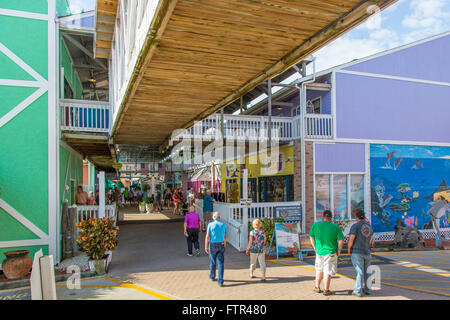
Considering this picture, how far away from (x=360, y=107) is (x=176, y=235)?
9957mm

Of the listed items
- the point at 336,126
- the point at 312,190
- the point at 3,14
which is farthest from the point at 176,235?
the point at 3,14

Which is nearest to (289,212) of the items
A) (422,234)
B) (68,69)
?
(422,234)

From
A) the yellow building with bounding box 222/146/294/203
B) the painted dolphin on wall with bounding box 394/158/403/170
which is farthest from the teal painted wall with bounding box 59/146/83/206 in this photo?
the painted dolphin on wall with bounding box 394/158/403/170

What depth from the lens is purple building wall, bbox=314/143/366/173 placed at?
14070 mm

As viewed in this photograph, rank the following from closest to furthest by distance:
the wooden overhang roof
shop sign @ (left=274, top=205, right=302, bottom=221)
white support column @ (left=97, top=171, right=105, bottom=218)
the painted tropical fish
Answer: the wooden overhang roof → white support column @ (left=97, top=171, right=105, bottom=218) → shop sign @ (left=274, top=205, right=302, bottom=221) → the painted tropical fish

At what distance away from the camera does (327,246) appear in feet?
20.9

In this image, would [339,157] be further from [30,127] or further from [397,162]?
[30,127]

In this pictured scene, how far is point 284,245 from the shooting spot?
9.84 meters

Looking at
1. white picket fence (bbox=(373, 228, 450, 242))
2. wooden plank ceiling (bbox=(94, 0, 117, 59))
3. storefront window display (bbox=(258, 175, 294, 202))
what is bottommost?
white picket fence (bbox=(373, 228, 450, 242))

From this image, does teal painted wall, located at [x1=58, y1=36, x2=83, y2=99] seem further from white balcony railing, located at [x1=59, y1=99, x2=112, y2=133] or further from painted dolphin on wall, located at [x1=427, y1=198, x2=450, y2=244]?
painted dolphin on wall, located at [x1=427, y1=198, x2=450, y2=244]

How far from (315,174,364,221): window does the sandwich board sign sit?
414 cm

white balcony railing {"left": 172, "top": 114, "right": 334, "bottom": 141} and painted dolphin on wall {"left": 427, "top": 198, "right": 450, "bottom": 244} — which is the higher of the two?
white balcony railing {"left": 172, "top": 114, "right": 334, "bottom": 141}

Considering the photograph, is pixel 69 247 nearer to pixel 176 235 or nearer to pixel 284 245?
pixel 176 235

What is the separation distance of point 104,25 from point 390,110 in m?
13.0
